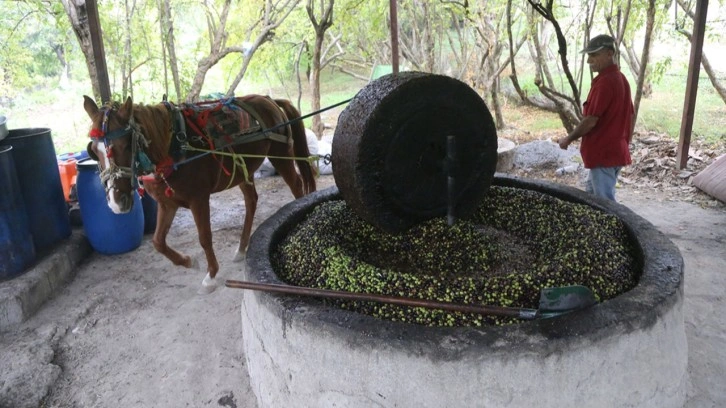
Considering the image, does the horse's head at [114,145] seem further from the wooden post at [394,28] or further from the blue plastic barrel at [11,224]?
the wooden post at [394,28]

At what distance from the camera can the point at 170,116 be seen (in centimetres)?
355

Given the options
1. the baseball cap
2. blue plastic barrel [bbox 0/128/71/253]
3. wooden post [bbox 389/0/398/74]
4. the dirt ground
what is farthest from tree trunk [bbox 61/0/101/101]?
the baseball cap

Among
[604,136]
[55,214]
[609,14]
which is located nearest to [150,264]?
[55,214]

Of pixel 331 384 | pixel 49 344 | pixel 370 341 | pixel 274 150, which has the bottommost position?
pixel 49 344

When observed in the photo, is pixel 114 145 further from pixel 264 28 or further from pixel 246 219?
pixel 264 28

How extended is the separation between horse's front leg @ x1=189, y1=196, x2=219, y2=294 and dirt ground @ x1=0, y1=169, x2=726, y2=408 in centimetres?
9

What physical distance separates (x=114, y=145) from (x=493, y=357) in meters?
2.58

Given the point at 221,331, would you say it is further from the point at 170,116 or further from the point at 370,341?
the point at 370,341

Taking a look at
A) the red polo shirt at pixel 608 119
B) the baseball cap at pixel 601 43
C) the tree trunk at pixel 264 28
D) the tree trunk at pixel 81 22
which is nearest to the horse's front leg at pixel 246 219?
the tree trunk at pixel 81 22

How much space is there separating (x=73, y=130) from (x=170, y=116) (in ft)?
33.0

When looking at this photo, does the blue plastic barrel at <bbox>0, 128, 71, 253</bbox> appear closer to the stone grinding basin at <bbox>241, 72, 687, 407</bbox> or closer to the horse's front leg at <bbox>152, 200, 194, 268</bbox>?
the horse's front leg at <bbox>152, 200, 194, 268</bbox>

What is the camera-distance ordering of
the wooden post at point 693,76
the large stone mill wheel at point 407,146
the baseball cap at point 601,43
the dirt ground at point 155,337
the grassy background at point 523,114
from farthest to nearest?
Answer: the grassy background at point 523,114 → the wooden post at point 693,76 → the baseball cap at point 601,43 → the dirt ground at point 155,337 → the large stone mill wheel at point 407,146

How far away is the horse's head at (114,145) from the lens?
3.00 meters

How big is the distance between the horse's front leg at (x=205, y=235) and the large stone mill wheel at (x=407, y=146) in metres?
1.77
